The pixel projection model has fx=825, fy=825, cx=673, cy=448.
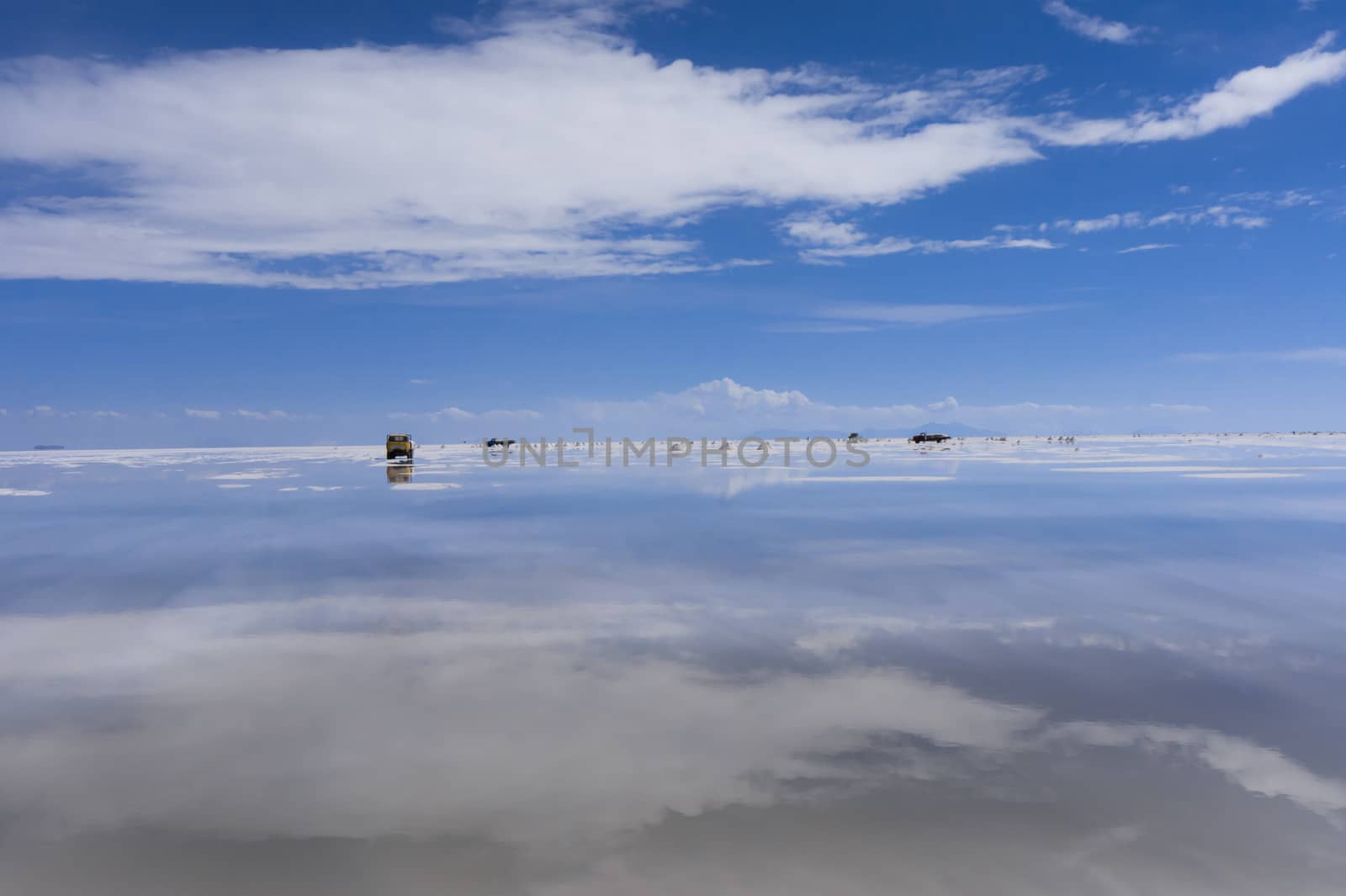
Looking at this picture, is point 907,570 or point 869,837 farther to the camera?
point 907,570

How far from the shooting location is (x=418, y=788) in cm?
614

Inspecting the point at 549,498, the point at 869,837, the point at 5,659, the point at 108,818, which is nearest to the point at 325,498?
the point at 549,498

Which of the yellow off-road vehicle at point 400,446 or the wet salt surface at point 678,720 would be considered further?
the yellow off-road vehicle at point 400,446

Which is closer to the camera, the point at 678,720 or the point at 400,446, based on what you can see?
the point at 678,720

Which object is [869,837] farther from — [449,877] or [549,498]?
[549,498]

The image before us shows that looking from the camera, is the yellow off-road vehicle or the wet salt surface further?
the yellow off-road vehicle

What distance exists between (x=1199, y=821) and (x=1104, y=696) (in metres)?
2.61

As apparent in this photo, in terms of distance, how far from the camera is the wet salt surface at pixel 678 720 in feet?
17.0

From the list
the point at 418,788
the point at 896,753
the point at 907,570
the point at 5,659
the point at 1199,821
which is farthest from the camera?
the point at 907,570

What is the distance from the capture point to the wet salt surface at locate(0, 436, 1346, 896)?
5.18 metres

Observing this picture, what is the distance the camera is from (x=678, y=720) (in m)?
7.54

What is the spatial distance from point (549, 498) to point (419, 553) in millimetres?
14252

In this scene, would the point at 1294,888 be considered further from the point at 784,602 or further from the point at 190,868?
the point at 784,602

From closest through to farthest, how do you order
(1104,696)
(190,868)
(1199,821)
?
(190,868) < (1199,821) < (1104,696)
